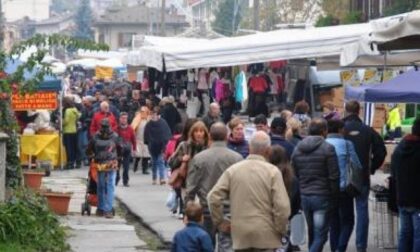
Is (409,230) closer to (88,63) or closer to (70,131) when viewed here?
(70,131)

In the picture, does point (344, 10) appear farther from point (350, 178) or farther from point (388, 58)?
point (350, 178)

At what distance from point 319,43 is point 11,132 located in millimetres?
6643

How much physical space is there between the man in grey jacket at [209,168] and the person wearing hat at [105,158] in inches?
269

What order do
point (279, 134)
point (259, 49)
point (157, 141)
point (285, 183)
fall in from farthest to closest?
point (157, 141) < point (259, 49) < point (279, 134) < point (285, 183)

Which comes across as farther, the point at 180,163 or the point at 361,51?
the point at 361,51

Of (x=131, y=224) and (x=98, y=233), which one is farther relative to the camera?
(x=131, y=224)

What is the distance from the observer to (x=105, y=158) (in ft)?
67.8

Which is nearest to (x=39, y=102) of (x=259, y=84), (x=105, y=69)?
(x=259, y=84)

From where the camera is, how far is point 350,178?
15.4 metres

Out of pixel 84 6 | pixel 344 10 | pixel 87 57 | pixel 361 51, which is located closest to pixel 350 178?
pixel 361 51

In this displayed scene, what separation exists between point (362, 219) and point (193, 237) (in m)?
4.85

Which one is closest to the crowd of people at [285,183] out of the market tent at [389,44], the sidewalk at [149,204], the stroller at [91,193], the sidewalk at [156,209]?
the sidewalk at [156,209]

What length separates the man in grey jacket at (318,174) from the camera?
14.9 metres

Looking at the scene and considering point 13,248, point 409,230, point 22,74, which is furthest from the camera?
point 22,74
